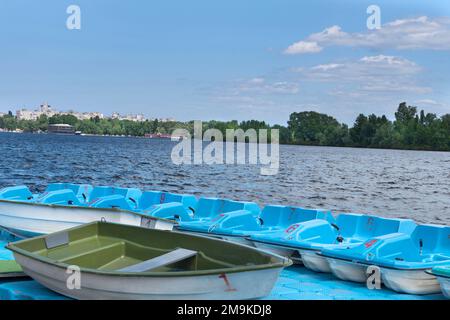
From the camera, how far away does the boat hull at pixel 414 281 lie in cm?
860

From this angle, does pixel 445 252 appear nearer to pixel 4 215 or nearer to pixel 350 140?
pixel 4 215

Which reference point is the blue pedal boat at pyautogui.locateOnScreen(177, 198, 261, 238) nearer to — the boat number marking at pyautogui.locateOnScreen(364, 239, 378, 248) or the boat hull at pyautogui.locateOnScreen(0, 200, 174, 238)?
the boat hull at pyautogui.locateOnScreen(0, 200, 174, 238)

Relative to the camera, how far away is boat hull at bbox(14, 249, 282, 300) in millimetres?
7191

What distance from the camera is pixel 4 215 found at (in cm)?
1258

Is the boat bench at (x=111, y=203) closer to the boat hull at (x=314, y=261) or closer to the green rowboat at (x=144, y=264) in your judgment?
the green rowboat at (x=144, y=264)

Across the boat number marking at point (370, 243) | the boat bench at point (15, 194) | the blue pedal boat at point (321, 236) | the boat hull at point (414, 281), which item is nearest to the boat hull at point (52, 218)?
the boat bench at point (15, 194)

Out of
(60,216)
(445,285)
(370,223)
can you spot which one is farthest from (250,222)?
(445,285)

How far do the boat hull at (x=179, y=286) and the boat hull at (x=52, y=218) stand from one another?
3814 mm

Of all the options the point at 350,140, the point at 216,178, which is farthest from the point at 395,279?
the point at 350,140

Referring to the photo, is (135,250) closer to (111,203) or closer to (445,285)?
(111,203)

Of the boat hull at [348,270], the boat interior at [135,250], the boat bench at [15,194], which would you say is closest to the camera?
the boat interior at [135,250]
